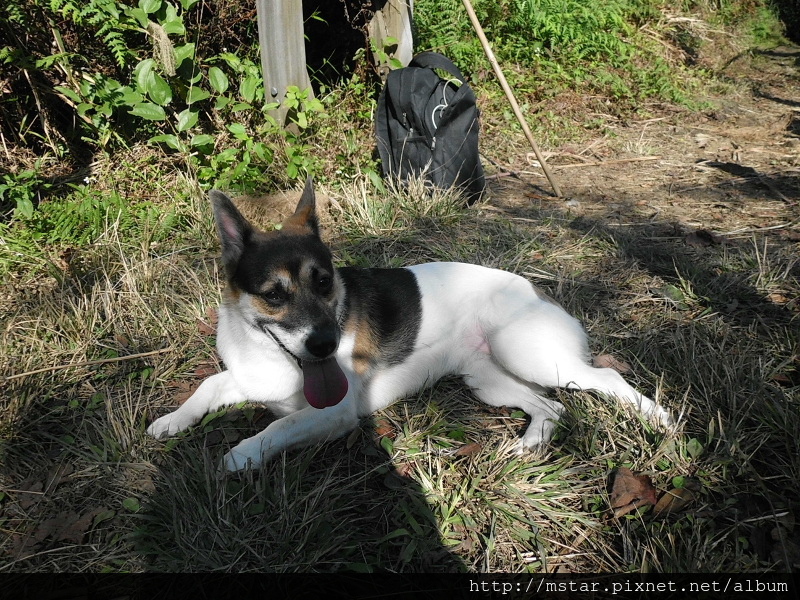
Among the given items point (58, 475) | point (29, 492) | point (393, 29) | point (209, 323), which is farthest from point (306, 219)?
point (393, 29)

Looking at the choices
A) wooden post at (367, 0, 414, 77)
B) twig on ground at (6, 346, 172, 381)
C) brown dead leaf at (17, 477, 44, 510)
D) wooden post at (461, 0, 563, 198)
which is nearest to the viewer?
brown dead leaf at (17, 477, 44, 510)

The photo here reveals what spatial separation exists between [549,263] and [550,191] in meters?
1.78

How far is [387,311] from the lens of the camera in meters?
3.30

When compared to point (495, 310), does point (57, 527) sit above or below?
below

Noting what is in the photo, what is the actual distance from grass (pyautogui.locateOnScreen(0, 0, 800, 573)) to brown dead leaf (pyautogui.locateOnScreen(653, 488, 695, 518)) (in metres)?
0.03

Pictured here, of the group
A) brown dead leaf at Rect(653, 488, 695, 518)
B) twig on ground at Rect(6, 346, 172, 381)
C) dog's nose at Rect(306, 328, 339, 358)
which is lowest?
twig on ground at Rect(6, 346, 172, 381)

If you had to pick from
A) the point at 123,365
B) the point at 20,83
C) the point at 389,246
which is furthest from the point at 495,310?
the point at 20,83

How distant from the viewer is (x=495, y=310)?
3.31 m

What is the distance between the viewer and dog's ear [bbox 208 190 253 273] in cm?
289

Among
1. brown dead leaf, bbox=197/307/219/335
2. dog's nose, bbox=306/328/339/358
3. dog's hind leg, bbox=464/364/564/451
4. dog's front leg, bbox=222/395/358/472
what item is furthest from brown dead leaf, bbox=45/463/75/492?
dog's hind leg, bbox=464/364/564/451

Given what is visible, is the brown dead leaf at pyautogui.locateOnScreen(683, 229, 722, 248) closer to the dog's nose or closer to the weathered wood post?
the dog's nose

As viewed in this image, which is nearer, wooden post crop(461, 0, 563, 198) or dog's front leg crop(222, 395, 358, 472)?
dog's front leg crop(222, 395, 358, 472)

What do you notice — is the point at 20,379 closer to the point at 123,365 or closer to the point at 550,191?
the point at 123,365

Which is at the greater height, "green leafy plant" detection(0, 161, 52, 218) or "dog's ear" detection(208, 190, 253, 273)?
"dog's ear" detection(208, 190, 253, 273)
